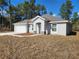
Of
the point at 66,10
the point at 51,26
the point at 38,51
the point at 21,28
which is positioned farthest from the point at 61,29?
the point at 66,10

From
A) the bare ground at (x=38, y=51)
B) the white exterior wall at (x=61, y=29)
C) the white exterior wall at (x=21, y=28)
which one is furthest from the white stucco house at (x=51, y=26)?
the bare ground at (x=38, y=51)

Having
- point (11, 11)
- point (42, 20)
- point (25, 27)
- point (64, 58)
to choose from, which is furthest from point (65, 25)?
point (11, 11)

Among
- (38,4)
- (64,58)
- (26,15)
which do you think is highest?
(38,4)

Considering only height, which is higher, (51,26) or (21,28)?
(51,26)

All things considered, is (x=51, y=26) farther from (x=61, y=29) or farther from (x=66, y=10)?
(x=66, y=10)

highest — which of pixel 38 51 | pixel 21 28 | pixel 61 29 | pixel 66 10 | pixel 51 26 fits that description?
pixel 66 10

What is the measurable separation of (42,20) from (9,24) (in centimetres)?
2188

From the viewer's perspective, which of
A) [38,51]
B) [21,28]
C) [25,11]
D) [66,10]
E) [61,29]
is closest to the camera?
[38,51]

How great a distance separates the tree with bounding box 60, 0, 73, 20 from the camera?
203 ft

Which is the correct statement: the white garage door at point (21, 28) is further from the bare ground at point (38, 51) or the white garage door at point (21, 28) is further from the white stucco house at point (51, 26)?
the bare ground at point (38, 51)

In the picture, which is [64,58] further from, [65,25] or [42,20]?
[42,20]

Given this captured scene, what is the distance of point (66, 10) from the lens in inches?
2479

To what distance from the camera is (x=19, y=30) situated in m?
34.0

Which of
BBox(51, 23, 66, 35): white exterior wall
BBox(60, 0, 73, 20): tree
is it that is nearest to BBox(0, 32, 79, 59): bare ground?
BBox(51, 23, 66, 35): white exterior wall
